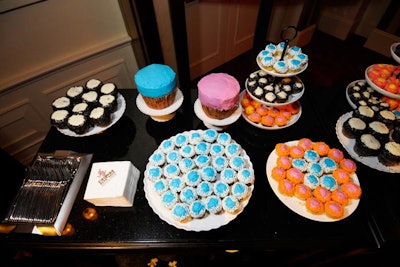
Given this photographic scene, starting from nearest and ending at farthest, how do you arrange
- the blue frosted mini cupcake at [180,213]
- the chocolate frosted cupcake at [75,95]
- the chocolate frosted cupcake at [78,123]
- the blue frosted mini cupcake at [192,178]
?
the blue frosted mini cupcake at [180,213]
the blue frosted mini cupcake at [192,178]
the chocolate frosted cupcake at [78,123]
the chocolate frosted cupcake at [75,95]

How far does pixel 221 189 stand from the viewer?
1038 millimetres

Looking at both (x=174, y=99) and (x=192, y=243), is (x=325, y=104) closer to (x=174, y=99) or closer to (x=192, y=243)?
(x=174, y=99)

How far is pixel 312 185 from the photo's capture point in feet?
3.48

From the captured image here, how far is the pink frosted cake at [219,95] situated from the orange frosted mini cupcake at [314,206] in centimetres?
59

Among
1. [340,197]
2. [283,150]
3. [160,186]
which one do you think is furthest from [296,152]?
[160,186]

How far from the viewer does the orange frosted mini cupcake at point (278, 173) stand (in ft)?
3.59

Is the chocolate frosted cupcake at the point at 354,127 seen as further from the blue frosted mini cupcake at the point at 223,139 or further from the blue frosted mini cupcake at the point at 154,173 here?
the blue frosted mini cupcake at the point at 154,173

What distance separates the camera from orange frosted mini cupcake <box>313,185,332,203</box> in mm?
1024

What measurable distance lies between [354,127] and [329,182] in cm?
36

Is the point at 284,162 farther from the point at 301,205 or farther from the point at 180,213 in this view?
the point at 180,213

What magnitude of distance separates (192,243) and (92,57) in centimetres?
195

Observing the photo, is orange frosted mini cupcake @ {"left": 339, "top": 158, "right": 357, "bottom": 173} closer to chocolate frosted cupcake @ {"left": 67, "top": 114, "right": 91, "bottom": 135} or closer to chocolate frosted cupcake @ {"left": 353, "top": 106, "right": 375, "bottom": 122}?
chocolate frosted cupcake @ {"left": 353, "top": 106, "right": 375, "bottom": 122}

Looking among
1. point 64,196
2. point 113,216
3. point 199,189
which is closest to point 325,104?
point 199,189

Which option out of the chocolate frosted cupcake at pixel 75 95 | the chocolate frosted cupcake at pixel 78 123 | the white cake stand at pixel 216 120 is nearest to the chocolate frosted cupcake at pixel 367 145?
the white cake stand at pixel 216 120
